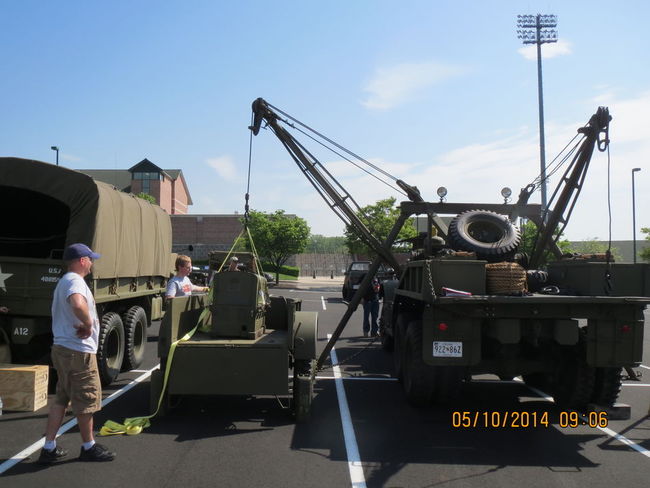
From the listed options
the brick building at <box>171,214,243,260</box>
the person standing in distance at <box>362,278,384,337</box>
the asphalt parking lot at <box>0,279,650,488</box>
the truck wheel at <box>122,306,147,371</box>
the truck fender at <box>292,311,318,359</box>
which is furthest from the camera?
the brick building at <box>171,214,243,260</box>

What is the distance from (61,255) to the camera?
321 inches

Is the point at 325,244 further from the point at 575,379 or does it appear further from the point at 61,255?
the point at 575,379

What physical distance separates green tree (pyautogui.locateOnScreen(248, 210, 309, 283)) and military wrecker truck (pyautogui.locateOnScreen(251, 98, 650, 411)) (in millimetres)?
32747

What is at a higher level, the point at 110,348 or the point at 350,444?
the point at 110,348

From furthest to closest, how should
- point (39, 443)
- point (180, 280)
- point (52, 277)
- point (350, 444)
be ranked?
1. point (180, 280)
2. point (52, 277)
3. point (350, 444)
4. point (39, 443)

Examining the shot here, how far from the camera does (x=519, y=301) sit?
542 centimetres

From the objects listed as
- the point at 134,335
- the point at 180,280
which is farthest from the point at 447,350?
the point at 134,335

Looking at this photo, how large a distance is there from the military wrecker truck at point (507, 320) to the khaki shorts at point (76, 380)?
3079 millimetres

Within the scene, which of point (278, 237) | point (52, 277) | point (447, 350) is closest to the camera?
point (447, 350)

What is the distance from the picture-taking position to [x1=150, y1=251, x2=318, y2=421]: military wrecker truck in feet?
18.9

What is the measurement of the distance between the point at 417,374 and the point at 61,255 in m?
5.37

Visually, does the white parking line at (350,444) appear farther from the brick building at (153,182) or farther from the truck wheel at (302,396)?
the brick building at (153,182)

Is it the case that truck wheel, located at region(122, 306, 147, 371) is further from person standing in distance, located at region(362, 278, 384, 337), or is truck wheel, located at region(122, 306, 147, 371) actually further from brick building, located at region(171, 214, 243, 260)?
brick building, located at region(171, 214, 243, 260)
